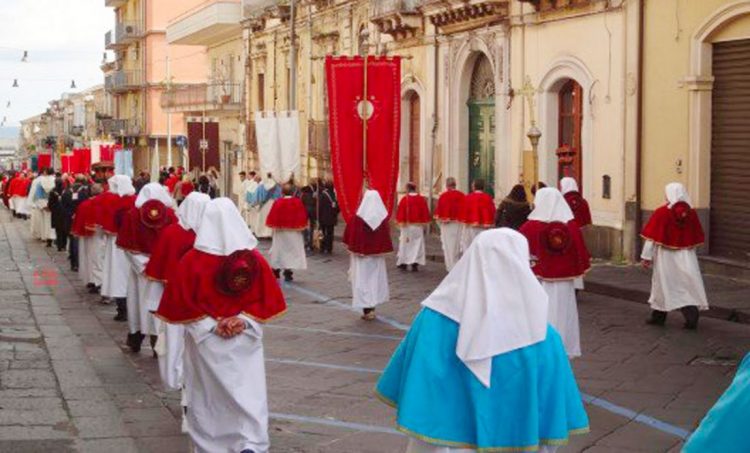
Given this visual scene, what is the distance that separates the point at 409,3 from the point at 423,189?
13.8 feet

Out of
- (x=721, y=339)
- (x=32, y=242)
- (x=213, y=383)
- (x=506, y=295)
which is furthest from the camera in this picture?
(x=32, y=242)

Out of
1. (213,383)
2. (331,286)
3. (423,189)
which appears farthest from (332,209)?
(213,383)

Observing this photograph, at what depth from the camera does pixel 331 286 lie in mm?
19484

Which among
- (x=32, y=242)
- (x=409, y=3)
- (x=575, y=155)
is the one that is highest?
(x=409, y=3)

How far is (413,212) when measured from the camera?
73.5ft

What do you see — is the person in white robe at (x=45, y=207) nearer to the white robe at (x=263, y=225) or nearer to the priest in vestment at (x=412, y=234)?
the white robe at (x=263, y=225)

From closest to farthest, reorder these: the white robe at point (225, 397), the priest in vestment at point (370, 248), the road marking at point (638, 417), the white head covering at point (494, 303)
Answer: the white head covering at point (494, 303), the white robe at point (225, 397), the road marking at point (638, 417), the priest in vestment at point (370, 248)

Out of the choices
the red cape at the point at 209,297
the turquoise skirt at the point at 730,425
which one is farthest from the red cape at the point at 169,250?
the turquoise skirt at the point at 730,425

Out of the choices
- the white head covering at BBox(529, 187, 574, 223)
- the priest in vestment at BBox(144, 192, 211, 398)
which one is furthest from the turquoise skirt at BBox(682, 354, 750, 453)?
the white head covering at BBox(529, 187, 574, 223)

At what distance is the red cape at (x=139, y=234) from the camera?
1269 centimetres

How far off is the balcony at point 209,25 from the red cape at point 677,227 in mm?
33522

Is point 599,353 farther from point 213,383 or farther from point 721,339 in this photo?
point 213,383

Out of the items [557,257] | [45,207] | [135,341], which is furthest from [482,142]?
[557,257]

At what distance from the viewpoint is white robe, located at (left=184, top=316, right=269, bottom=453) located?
7.59 meters
